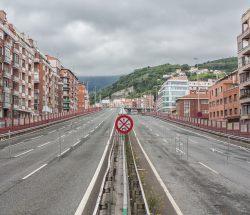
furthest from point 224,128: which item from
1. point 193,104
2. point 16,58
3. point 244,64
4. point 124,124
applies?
point 193,104

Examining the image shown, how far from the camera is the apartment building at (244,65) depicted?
52500 millimetres

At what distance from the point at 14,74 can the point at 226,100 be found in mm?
41592

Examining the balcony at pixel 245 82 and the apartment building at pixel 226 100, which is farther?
the apartment building at pixel 226 100

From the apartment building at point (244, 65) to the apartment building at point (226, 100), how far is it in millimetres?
7417

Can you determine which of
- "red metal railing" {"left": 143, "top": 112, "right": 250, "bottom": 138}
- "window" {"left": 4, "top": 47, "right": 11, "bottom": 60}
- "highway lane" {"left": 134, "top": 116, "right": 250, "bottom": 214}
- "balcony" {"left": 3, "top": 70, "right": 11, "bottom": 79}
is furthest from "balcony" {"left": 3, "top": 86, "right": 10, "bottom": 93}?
"highway lane" {"left": 134, "top": 116, "right": 250, "bottom": 214}

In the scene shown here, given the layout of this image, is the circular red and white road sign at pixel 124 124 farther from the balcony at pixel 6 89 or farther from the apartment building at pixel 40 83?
the apartment building at pixel 40 83

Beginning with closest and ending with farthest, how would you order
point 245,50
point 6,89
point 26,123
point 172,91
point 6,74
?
1. point 26,123
2. point 245,50
3. point 6,74
4. point 6,89
5. point 172,91

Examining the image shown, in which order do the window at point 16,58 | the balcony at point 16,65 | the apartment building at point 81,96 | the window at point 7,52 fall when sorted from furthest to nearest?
the apartment building at point 81,96, the window at point 16,58, the balcony at point 16,65, the window at point 7,52

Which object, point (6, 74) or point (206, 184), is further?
point (6, 74)

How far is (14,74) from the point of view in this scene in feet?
200

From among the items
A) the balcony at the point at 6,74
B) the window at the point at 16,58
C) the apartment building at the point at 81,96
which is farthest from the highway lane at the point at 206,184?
the apartment building at the point at 81,96

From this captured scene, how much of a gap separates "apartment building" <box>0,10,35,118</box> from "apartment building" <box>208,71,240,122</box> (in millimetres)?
39988

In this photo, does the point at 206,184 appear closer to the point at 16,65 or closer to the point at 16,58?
the point at 16,65

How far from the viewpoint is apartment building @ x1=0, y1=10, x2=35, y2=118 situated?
54125 mm
